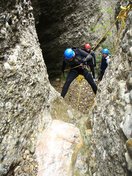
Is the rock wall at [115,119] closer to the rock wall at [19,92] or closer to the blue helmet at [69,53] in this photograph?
the rock wall at [19,92]

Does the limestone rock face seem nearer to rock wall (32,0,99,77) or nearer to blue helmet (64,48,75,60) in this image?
blue helmet (64,48,75,60)

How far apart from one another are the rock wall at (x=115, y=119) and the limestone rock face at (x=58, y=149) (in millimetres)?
630

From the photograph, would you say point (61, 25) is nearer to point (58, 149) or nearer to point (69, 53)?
point (69, 53)

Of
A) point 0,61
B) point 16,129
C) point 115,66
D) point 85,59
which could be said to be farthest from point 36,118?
point 85,59

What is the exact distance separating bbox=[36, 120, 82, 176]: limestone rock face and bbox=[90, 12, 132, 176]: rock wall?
630mm

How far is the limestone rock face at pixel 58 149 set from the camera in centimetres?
516

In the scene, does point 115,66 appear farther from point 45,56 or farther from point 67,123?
point 45,56

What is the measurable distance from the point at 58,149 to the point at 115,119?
1898 millimetres

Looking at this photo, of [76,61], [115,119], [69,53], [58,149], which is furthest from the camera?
[76,61]

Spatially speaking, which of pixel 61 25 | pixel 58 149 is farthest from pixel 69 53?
Result: pixel 58 149

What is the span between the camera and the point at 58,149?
18.0 ft

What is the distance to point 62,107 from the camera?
715 cm

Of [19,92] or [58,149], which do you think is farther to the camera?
[58,149]

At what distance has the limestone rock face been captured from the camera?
16.9ft
